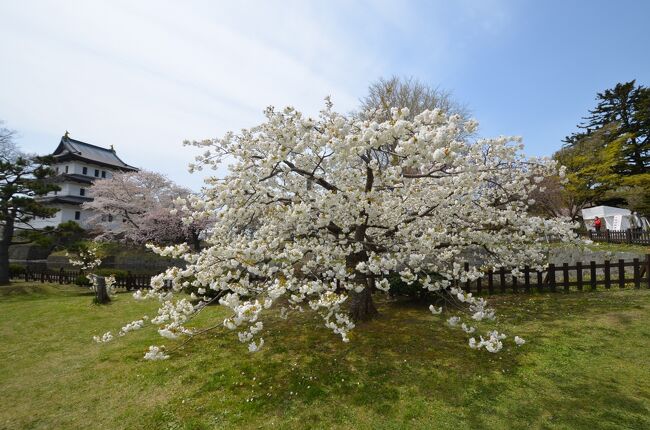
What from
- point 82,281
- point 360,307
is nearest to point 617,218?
point 360,307

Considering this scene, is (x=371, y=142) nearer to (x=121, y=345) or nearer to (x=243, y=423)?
(x=243, y=423)

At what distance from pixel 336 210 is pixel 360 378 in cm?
310

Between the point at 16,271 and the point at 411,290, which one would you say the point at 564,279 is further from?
the point at 16,271

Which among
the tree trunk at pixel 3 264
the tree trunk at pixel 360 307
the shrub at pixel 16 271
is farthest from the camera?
the shrub at pixel 16 271

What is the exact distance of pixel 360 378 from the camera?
570 cm

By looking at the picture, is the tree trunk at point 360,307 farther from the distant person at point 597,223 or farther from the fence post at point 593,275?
the distant person at point 597,223

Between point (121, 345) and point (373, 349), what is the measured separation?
6117mm

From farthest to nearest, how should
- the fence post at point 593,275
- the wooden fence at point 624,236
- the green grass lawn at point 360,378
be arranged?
the wooden fence at point 624,236 < the fence post at point 593,275 < the green grass lawn at point 360,378

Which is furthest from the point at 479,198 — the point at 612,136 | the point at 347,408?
the point at 612,136

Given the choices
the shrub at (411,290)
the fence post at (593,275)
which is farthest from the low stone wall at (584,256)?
the shrub at (411,290)

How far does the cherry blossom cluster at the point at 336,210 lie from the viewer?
5148mm

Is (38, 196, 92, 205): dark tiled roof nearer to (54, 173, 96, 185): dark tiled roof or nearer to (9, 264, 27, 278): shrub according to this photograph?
(54, 173, 96, 185): dark tiled roof

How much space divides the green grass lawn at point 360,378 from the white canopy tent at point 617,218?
17580 mm

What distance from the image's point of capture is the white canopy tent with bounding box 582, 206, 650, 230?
22016mm
